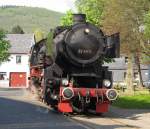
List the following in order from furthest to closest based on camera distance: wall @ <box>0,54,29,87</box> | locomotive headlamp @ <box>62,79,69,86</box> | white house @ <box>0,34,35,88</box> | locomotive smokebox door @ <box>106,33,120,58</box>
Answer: wall @ <box>0,54,29,87</box>, white house @ <box>0,34,35,88</box>, locomotive smokebox door @ <box>106,33,120,58</box>, locomotive headlamp @ <box>62,79,69,86</box>

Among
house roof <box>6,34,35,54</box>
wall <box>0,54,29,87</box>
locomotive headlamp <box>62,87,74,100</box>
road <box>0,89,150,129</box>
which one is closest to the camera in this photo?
road <box>0,89,150,129</box>

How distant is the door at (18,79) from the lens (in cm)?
8331

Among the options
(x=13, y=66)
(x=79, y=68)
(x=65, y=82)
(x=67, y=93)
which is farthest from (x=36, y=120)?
(x=13, y=66)

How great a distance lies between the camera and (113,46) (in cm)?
2280

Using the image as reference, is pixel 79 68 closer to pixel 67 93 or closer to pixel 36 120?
pixel 67 93

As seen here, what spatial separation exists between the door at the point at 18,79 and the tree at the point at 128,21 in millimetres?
44283

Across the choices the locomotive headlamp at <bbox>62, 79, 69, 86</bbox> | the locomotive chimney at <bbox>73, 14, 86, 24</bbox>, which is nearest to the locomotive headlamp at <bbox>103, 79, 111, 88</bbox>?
the locomotive headlamp at <bbox>62, 79, 69, 86</bbox>

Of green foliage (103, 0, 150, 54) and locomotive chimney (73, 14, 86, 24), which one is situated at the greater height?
green foliage (103, 0, 150, 54)

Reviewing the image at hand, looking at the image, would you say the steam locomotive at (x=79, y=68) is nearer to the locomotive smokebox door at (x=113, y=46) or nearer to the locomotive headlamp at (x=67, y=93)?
the locomotive smokebox door at (x=113, y=46)

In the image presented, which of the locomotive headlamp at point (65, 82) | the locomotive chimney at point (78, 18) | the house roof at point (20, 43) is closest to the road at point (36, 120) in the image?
the locomotive headlamp at point (65, 82)

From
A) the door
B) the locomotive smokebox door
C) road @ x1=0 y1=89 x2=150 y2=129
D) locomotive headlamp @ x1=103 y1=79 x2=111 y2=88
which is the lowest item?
road @ x1=0 y1=89 x2=150 y2=129

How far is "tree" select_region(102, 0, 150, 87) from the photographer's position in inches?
1516

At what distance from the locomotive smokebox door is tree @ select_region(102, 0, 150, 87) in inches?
629

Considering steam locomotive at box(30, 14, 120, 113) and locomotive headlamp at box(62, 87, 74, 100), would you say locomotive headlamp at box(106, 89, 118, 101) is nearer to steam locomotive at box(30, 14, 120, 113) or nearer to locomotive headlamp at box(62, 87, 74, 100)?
steam locomotive at box(30, 14, 120, 113)
